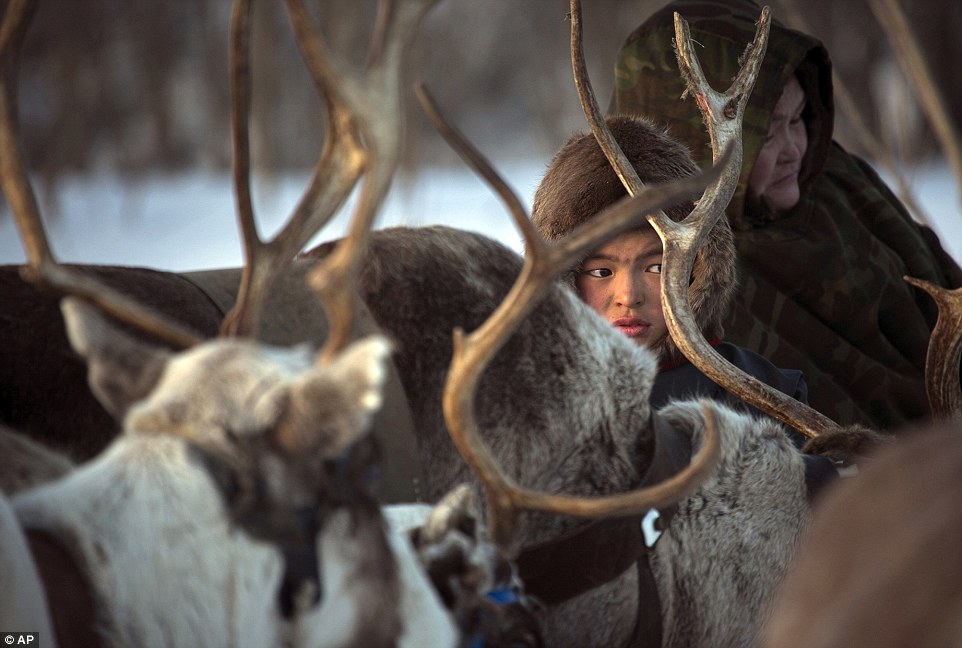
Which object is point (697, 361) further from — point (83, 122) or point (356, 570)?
point (83, 122)

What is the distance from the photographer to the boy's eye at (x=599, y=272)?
2531mm

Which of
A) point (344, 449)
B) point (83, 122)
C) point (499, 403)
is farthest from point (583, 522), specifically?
point (83, 122)

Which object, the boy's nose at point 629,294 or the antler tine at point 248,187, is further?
the boy's nose at point 629,294

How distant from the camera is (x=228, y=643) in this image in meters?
1.14

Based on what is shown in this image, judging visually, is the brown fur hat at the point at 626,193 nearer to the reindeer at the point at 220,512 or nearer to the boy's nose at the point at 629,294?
the boy's nose at the point at 629,294

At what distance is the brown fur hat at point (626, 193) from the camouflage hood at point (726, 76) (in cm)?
75

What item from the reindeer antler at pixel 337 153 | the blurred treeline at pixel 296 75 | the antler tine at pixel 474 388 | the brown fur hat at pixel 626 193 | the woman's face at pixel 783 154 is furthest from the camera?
the blurred treeline at pixel 296 75

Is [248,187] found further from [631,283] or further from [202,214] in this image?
[202,214]

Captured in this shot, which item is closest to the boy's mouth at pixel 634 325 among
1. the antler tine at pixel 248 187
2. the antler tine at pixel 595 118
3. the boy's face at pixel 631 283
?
the boy's face at pixel 631 283

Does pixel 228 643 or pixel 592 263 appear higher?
pixel 592 263

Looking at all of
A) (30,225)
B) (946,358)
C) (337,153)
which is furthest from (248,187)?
(946,358)

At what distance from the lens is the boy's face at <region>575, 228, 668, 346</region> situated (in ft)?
8.09

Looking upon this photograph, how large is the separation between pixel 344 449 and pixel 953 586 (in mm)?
647

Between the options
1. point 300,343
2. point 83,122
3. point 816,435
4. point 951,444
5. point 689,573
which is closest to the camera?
point 951,444
